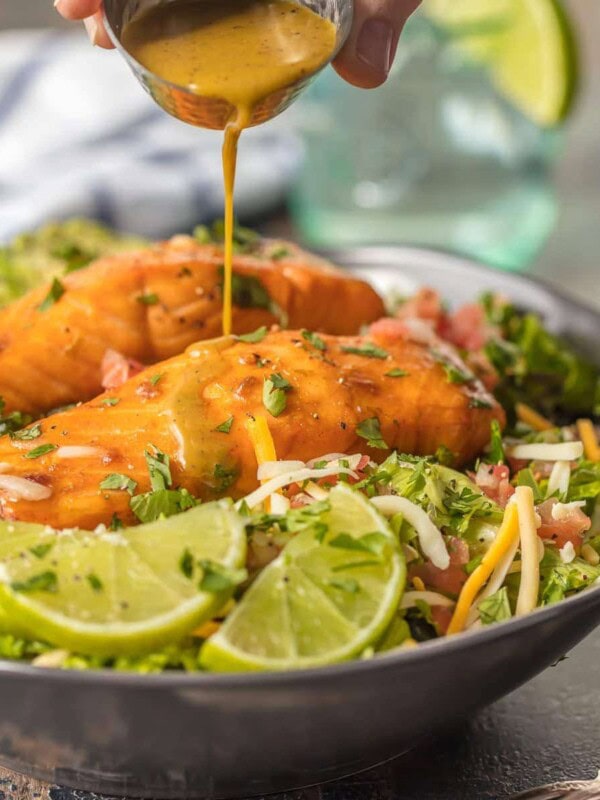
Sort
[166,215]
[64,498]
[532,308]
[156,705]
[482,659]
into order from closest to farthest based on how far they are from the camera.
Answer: [156,705]
[482,659]
[64,498]
[532,308]
[166,215]

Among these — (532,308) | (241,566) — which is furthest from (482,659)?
(532,308)

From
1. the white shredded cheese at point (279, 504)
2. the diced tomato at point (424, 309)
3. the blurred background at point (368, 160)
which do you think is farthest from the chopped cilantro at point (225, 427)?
the blurred background at point (368, 160)

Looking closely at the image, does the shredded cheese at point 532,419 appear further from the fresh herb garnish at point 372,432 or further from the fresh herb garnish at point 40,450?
the fresh herb garnish at point 40,450

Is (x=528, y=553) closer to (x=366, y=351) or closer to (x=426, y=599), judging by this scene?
(x=426, y=599)

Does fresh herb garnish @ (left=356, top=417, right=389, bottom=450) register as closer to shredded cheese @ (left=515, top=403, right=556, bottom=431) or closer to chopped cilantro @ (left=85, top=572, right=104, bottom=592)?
shredded cheese @ (left=515, top=403, right=556, bottom=431)

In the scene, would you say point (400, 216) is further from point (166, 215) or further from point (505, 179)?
point (166, 215)

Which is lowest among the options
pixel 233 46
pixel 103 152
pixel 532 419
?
pixel 103 152

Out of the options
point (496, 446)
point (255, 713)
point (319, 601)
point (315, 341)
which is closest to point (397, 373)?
point (315, 341)

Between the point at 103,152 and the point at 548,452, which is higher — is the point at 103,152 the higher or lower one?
the lower one
